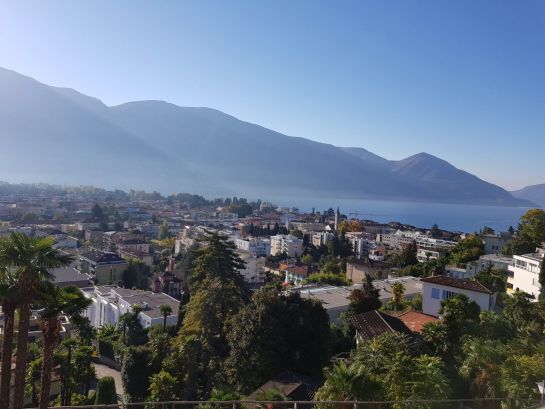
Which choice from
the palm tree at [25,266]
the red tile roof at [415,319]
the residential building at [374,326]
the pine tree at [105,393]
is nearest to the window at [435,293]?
the red tile roof at [415,319]

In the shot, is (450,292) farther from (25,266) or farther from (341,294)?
(25,266)

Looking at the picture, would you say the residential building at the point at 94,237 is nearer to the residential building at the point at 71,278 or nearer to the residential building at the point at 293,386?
the residential building at the point at 71,278

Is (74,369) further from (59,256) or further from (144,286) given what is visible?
(144,286)

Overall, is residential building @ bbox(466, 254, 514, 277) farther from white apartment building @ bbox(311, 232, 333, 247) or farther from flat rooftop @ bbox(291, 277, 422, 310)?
white apartment building @ bbox(311, 232, 333, 247)

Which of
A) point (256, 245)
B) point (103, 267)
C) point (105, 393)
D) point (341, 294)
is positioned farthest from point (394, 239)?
point (105, 393)

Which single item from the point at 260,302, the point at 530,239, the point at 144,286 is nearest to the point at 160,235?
the point at 144,286

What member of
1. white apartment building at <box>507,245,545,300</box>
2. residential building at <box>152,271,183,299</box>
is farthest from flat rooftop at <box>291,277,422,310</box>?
residential building at <box>152,271,183,299</box>
